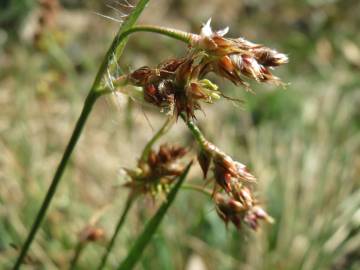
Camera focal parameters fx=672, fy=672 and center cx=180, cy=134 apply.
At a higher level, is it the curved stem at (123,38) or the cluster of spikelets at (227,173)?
the curved stem at (123,38)

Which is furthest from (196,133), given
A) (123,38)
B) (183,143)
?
(183,143)

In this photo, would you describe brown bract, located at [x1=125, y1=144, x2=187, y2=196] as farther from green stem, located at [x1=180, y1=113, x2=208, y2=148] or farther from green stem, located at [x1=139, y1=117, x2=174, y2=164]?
green stem, located at [x1=180, y1=113, x2=208, y2=148]

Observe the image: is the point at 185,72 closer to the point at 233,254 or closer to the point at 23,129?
the point at 233,254

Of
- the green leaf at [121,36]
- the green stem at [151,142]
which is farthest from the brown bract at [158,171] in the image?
the green leaf at [121,36]

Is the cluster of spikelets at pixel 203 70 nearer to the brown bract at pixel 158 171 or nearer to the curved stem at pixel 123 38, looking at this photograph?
the curved stem at pixel 123 38

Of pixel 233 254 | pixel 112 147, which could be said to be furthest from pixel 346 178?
pixel 112 147

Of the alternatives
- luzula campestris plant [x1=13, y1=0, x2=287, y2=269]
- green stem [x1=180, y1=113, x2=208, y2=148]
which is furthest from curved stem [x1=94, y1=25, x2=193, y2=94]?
green stem [x1=180, y1=113, x2=208, y2=148]

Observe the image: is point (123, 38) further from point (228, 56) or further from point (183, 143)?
point (183, 143)
